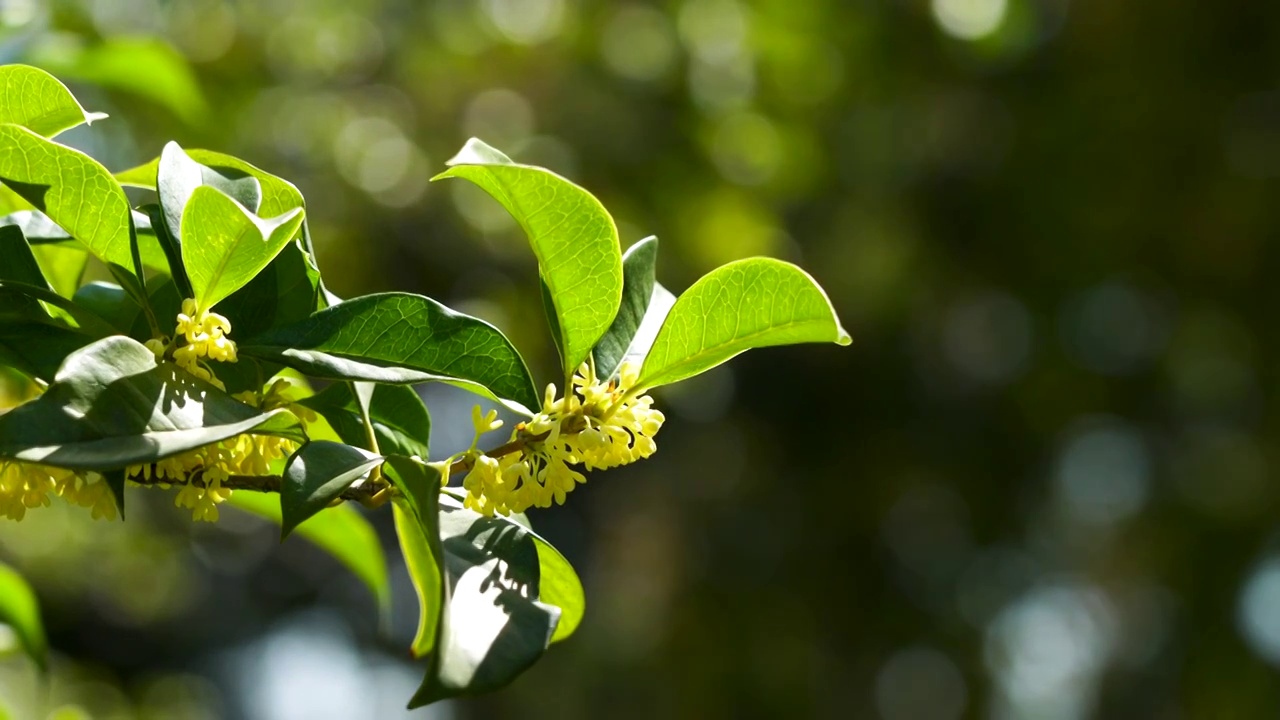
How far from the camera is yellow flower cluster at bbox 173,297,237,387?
2.11ft

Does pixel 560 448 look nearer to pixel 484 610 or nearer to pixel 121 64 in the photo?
pixel 484 610

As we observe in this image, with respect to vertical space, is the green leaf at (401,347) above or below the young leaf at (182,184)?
below

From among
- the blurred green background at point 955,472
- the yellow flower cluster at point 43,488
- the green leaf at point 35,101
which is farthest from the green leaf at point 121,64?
the blurred green background at point 955,472

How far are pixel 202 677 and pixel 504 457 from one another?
8138mm

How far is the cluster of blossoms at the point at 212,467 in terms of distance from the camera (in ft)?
2.15

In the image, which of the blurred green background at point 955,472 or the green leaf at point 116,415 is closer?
the green leaf at point 116,415

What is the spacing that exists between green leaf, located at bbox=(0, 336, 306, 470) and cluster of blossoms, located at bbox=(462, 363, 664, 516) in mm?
152

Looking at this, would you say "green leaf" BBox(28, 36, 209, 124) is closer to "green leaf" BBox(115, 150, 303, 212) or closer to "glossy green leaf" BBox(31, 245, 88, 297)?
"glossy green leaf" BBox(31, 245, 88, 297)

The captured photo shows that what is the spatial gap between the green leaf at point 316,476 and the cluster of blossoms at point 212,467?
5cm

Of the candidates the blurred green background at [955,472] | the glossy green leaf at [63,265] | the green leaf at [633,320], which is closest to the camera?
the green leaf at [633,320]

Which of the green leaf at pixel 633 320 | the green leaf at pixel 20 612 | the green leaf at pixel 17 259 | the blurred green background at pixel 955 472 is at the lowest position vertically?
the blurred green background at pixel 955 472

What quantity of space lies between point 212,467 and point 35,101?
0.86 feet

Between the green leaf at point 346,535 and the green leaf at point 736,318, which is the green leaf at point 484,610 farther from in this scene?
the green leaf at point 346,535

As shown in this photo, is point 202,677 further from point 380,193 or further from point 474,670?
point 474,670
